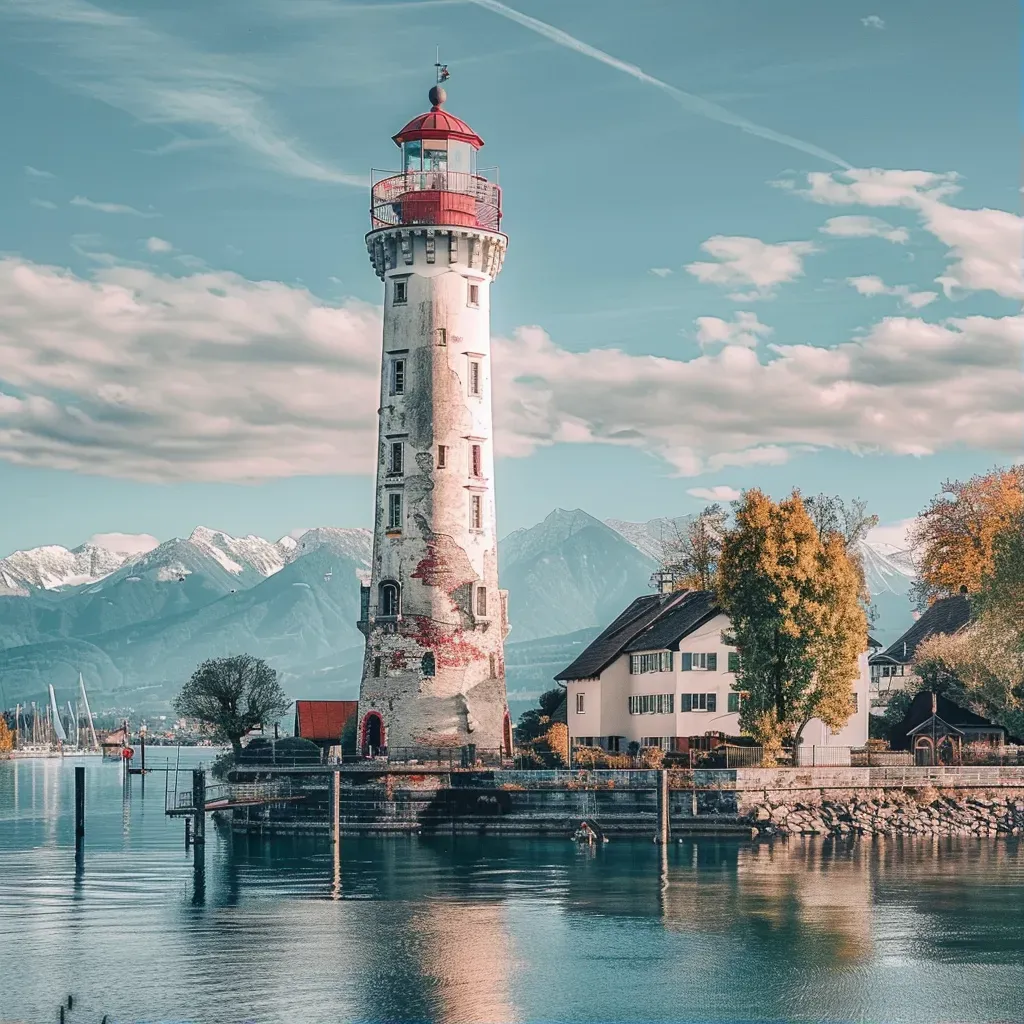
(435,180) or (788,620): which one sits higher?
(435,180)

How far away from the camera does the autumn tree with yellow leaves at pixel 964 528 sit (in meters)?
110

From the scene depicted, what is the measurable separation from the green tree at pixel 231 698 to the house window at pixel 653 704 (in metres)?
25.1

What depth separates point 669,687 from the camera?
3671 inches

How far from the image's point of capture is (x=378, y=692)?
8569cm

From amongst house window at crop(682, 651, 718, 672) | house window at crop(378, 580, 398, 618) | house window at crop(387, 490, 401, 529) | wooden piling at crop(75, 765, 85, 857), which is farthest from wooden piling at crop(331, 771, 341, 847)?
house window at crop(682, 651, 718, 672)

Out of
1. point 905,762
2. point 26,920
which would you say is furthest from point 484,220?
point 26,920

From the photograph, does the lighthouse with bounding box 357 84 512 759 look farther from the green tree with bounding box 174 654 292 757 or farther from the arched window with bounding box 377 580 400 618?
the green tree with bounding box 174 654 292 757

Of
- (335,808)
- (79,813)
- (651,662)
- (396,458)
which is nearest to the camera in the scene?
(335,808)

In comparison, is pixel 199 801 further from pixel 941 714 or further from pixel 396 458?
pixel 941 714

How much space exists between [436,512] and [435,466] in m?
2.36

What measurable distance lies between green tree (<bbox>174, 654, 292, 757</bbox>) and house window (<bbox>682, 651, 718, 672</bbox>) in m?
30.0

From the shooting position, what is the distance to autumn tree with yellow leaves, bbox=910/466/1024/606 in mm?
110250

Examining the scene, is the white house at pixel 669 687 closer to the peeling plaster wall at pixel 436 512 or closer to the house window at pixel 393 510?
the peeling plaster wall at pixel 436 512

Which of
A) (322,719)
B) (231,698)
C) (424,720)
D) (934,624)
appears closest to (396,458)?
(424,720)
